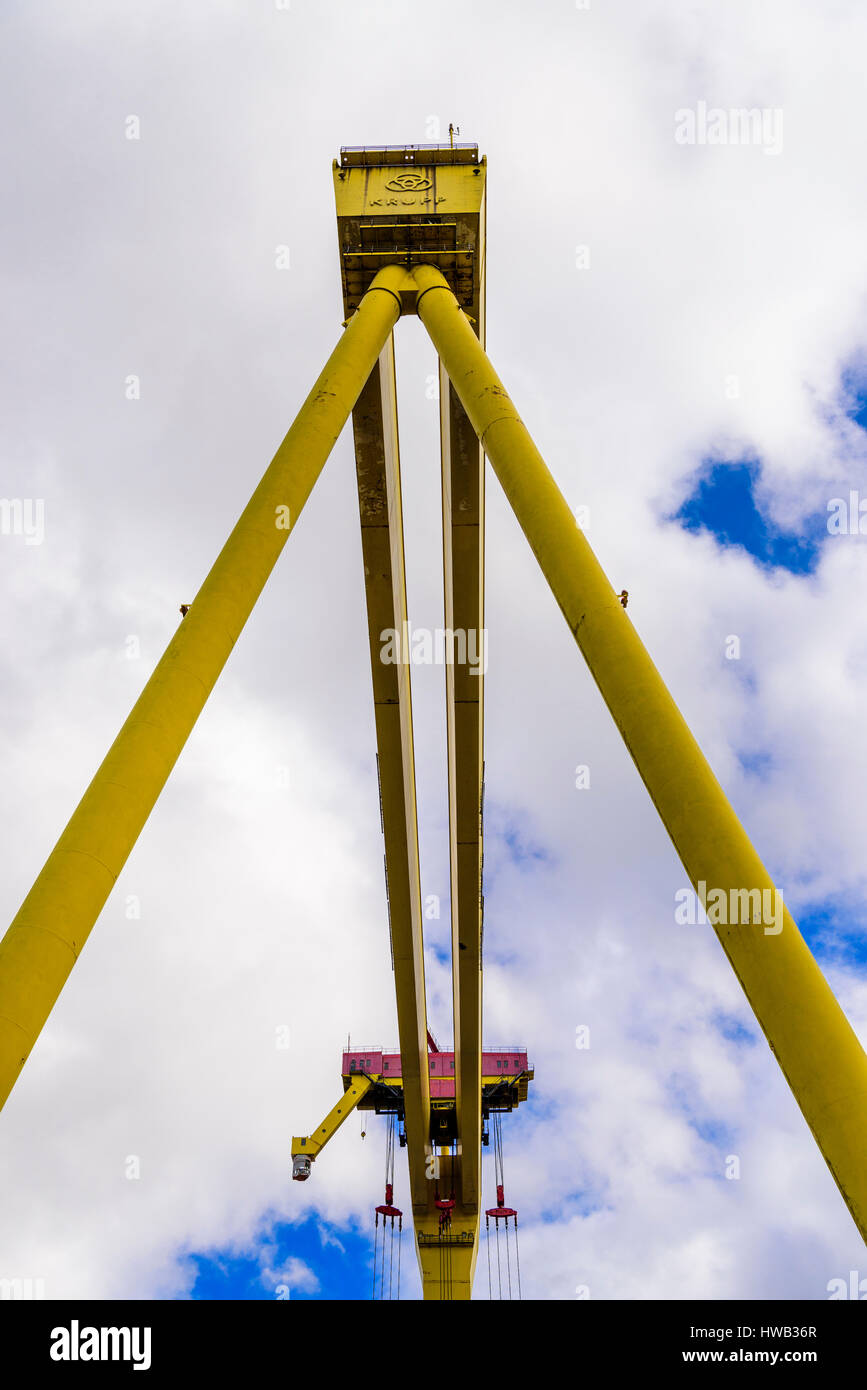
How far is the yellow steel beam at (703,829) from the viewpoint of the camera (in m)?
5.51

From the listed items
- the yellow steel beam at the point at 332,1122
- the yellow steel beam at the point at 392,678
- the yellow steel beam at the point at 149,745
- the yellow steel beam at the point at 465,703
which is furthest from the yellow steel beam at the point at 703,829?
Answer: the yellow steel beam at the point at 332,1122

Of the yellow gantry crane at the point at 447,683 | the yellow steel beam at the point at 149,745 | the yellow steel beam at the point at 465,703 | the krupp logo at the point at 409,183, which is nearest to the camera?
the yellow gantry crane at the point at 447,683

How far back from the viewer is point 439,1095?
3116 centimetres

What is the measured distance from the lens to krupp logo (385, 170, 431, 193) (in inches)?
583

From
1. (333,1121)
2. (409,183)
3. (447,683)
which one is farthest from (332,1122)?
(409,183)

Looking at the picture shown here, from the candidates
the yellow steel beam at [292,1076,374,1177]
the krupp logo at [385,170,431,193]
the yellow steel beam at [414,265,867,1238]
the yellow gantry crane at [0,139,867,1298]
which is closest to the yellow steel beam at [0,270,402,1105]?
the yellow gantry crane at [0,139,867,1298]

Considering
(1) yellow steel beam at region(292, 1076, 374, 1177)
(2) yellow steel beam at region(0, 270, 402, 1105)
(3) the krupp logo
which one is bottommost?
(1) yellow steel beam at region(292, 1076, 374, 1177)

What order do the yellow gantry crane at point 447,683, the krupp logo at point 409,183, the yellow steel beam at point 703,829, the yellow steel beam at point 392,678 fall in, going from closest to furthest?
1. the yellow steel beam at point 703,829
2. the yellow gantry crane at point 447,683
3. the krupp logo at point 409,183
4. the yellow steel beam at point 392,678

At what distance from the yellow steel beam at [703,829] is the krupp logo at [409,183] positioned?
6.50m

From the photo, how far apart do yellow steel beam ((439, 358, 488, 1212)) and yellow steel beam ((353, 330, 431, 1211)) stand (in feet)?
2.86

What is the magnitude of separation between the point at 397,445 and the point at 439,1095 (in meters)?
22.2

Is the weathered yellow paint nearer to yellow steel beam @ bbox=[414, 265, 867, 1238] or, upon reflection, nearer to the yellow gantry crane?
the yellow gantry crane

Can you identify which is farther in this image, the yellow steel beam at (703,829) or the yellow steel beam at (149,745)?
the yellow steel beam at (149,745)

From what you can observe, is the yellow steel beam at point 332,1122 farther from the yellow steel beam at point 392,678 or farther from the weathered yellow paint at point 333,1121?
the yellow steel beam at point 392,678
